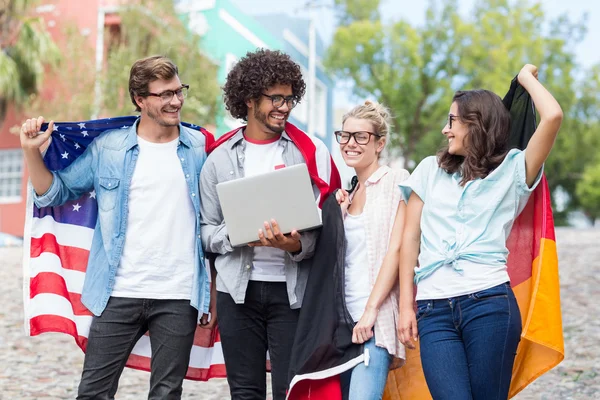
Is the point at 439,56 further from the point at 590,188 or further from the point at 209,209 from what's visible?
the point at 209,209

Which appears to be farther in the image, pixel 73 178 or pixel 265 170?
pixel 73 178

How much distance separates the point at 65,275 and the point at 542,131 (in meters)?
2.64

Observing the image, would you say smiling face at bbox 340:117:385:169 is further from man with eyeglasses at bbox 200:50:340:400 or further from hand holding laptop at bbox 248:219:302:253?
hand holding laptop at bbox 248:219:302:253

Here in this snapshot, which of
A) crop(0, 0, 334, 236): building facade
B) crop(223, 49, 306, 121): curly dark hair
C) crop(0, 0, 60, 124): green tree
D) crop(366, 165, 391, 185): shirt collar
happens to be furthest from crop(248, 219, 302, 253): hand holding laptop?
crop(0, 0, 60, 124): green tree

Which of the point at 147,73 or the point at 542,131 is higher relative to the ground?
the point at 147,73

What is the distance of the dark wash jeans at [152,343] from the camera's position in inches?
146

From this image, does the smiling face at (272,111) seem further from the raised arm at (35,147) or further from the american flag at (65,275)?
the raised arm at (35,147)

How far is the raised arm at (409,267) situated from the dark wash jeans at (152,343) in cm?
108

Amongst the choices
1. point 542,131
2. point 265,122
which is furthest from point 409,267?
point 265,122

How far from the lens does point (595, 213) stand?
1817 inches

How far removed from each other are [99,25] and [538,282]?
18.5m

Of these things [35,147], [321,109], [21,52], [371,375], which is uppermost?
[321,109]

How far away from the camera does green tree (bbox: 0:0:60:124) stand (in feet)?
61.2

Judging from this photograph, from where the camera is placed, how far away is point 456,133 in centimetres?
333
